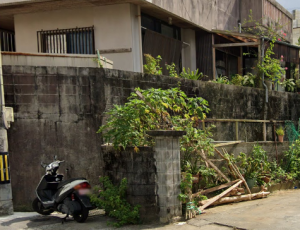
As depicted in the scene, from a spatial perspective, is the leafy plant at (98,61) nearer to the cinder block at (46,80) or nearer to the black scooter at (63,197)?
the cinder block at (46,80)

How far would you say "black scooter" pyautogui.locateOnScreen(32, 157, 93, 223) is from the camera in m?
6.86

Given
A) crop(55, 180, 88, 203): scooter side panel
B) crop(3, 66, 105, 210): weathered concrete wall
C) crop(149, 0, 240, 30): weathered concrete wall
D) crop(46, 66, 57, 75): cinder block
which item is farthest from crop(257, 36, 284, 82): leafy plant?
crop(55, 180, 88, 203): scooter side panel

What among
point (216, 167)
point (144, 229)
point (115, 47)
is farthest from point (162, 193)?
point (115, 47)

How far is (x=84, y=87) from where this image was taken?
8336 mm

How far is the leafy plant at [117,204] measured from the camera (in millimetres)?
6691

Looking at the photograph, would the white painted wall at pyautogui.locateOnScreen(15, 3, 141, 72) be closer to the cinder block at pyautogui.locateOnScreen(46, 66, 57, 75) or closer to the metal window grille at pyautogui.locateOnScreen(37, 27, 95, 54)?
the metal window grille at pyautogui.locateOnScreen(37, 27, 95, 54)

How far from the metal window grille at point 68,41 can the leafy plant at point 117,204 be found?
626cm

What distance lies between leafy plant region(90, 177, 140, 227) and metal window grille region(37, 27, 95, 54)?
20.6 feet

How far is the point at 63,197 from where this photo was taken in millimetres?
6910

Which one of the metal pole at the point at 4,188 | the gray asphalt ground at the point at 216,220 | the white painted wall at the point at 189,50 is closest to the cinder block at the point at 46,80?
the metal pole at the point at 4,188

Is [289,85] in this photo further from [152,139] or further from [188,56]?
[152,139]

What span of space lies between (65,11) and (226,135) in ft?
21.5

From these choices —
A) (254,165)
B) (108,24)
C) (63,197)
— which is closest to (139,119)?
(63,197)

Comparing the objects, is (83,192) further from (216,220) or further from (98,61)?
(98,61)
